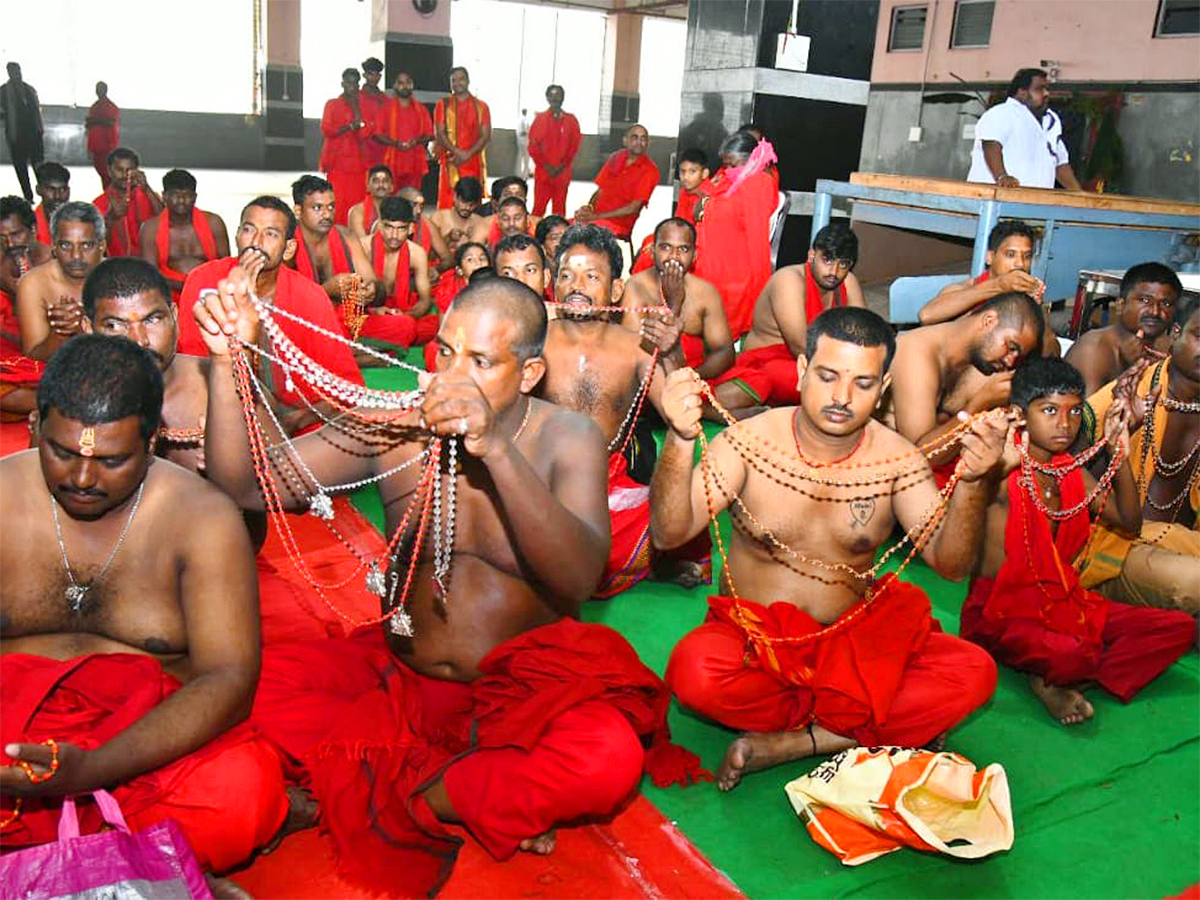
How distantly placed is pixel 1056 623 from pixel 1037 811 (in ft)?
2.93

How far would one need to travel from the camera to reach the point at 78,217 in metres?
6.04

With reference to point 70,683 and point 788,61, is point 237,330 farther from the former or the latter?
point 788,61

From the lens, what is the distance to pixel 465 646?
10.5 ft

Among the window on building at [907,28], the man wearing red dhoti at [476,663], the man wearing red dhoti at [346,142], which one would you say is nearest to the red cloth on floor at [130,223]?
the man wearing red dhoti at [346,142]

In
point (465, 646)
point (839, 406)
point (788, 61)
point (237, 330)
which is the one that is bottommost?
point (465, 646)

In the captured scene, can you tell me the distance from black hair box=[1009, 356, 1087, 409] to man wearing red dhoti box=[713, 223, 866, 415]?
2.46m

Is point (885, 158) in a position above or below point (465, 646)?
above

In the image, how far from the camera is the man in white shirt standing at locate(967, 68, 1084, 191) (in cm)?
971

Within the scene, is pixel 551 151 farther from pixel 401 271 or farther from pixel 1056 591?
pixel 1056 591

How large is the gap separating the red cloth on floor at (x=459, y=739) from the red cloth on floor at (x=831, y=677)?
31 centimetres

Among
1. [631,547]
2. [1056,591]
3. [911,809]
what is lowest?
[911,809]

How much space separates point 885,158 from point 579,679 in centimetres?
1746

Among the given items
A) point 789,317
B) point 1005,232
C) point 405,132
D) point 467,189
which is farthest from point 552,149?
point 1005,232

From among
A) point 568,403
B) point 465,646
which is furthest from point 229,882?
point 568,403
